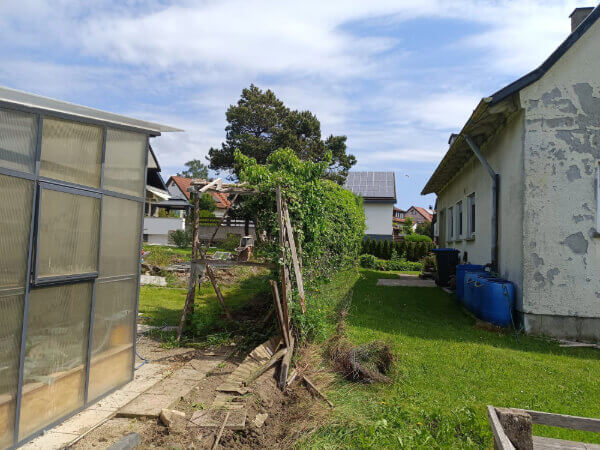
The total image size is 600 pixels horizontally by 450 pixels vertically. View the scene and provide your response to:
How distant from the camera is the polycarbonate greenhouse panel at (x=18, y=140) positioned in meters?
3.52

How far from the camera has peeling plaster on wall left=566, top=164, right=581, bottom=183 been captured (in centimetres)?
723

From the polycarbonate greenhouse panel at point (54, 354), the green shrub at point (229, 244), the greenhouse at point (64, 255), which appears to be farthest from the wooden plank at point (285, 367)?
the green shrub at point (229, 244)

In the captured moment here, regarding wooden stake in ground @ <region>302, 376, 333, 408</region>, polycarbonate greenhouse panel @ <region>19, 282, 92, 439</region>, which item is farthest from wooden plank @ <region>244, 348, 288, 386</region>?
polycarbonate greenhouse panel @ <region>19, 282, 92, 439</region>

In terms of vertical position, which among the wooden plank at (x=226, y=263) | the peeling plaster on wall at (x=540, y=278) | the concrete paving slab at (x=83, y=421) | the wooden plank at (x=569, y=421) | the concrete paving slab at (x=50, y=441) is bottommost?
the concrete paving slab at (x=83, y=421)

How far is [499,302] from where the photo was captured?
24.9ft

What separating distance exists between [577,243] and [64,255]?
7.36 m

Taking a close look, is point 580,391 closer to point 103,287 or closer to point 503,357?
point 503,357

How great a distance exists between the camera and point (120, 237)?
17.1 ft

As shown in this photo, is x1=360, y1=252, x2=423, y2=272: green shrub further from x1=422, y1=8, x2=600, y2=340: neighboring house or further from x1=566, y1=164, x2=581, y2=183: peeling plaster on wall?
x1=566, y1=164, x2=581, y2=183: peeling plaster on wall

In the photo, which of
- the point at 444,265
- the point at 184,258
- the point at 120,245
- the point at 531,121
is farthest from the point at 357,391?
the point at 184,258

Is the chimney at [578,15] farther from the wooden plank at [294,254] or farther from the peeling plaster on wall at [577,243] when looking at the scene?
the wooden plank at [294,254]

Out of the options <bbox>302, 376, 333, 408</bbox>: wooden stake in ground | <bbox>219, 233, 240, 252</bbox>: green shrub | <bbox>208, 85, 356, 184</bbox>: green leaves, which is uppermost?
<bbox>208, 85, 356, 184</bbox>: green leaves

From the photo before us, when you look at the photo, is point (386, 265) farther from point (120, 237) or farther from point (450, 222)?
point (120, 237)

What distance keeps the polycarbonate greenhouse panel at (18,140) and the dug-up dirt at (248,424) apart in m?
2.38
